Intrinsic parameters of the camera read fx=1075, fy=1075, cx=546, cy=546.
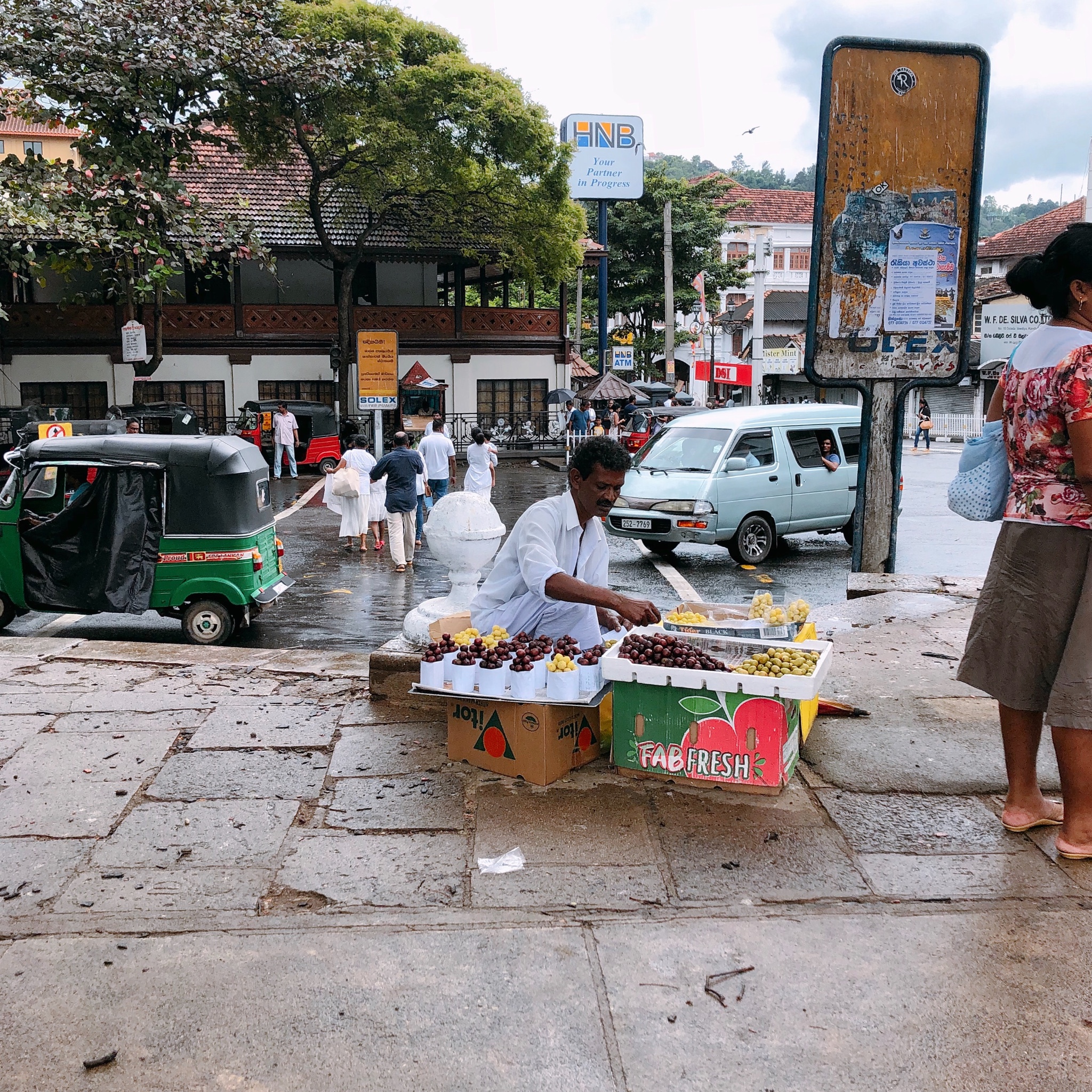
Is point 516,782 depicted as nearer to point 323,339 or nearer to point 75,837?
point 75,837

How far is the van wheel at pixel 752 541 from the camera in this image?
1316 centimetres

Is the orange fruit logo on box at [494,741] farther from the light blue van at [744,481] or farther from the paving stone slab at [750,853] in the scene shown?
the light blue van at [744,481]

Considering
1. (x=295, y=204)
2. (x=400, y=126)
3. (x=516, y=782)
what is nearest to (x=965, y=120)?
(x=516, y=782)

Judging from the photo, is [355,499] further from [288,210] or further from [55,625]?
[288,210]

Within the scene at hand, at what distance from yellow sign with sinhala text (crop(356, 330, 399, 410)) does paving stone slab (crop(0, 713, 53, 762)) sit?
14.6 meters

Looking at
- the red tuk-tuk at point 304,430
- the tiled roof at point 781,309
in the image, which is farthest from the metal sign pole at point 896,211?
the tiled roof at point 781,309

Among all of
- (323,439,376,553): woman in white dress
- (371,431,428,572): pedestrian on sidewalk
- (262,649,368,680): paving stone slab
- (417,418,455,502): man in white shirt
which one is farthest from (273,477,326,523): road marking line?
(262,649,368,680): paving stone slab

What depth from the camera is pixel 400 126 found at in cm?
2570

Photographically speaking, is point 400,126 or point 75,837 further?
point 400,126

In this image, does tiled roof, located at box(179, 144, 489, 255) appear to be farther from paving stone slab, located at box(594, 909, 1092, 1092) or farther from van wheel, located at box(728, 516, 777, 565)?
paving stone slab, located at box(594, 909, 1092, 1092)

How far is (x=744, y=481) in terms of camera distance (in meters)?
13.1

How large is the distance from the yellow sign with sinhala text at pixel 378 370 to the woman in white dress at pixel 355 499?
→ 19.0ft

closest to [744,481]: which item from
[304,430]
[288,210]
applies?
[304,430]

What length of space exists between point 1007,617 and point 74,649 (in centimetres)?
619
